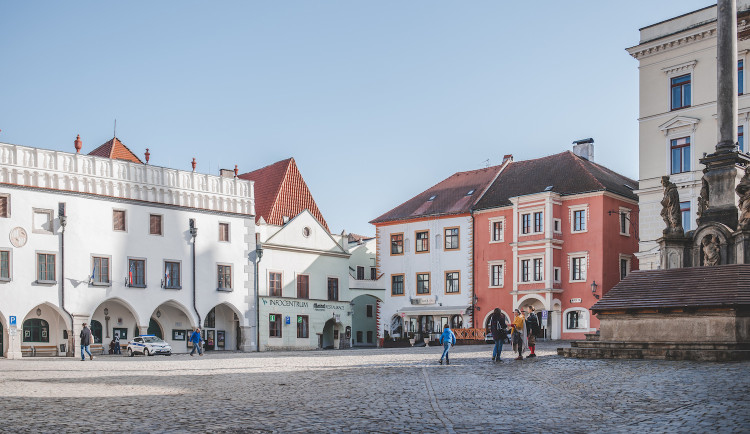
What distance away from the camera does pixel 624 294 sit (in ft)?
73.4

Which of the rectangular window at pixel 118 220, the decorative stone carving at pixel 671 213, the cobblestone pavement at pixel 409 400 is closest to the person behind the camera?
the cobblestone pavement at pixel 409 400

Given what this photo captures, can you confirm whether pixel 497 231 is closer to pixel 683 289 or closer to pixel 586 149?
pixel 586 149

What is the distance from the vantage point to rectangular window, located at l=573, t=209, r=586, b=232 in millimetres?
52938

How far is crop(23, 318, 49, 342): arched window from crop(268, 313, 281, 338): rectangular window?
1384 cm

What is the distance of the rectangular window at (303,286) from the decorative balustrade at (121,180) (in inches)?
242

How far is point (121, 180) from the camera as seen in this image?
4800cm

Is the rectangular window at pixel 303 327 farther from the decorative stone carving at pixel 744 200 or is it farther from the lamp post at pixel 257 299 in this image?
the decorative stone carving at pixel 744 200

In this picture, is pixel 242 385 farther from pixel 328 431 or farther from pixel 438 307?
pixel 438 307

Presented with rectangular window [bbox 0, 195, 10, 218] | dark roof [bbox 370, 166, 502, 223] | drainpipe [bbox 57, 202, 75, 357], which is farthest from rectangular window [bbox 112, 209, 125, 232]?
dark roof [bbox 370, 166, 502, 223]

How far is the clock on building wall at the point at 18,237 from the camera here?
43175mm

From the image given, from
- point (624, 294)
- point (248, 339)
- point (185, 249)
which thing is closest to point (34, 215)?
point (185, 249)

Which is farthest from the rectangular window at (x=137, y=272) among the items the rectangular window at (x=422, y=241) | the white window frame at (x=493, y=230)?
the white window frame at (x=493, y=230)

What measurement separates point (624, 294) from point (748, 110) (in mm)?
22539

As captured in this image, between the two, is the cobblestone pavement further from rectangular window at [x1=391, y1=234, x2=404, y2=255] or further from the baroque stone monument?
rectangular window at [x1=391, y1=234, x2=404, y2=255]
